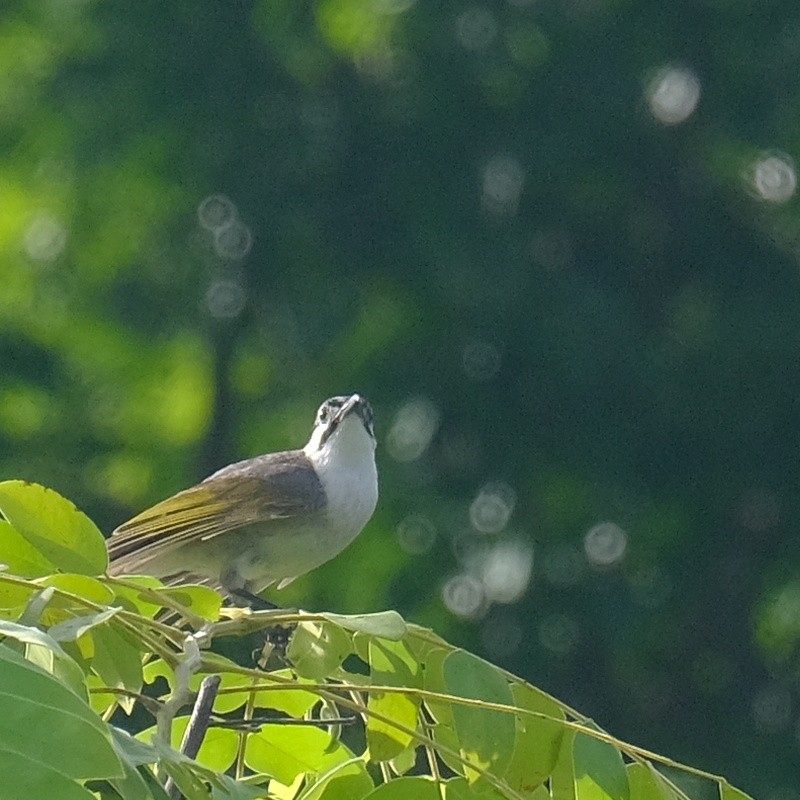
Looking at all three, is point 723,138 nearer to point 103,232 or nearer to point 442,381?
point 442,381

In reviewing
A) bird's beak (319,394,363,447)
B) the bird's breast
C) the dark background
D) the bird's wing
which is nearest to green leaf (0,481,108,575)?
the bird's wing

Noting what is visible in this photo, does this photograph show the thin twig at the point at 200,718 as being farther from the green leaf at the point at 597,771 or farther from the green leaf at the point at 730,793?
the green leaf at the point at 730,793

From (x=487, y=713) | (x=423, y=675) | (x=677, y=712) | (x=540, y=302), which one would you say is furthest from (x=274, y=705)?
(x=677, y=712)

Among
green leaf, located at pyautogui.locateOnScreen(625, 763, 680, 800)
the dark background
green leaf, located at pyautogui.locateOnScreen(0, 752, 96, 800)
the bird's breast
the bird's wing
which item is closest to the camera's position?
green leaf, located at pyautogui.locateOnScreen(0, 752, 96, 800)

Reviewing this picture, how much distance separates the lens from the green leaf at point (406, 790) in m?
1.33

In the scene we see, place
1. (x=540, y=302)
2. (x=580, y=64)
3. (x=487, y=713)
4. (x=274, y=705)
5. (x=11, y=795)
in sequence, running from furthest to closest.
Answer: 1. (x=580, y=64)
2. (x=540, y=302)
3. (x=274, y=705)
4. (x=487, y=713)
5. (x=11, y=795)

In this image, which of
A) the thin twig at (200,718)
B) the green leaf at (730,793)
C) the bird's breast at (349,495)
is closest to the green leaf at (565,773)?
the green leaf at (730,793)

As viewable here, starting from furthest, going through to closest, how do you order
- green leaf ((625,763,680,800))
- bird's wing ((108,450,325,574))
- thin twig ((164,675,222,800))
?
1. bird's wing ((108,450,325,574))
2. green leaf ((625,763,680,800))
3. thin twig ((164,675,222,800))

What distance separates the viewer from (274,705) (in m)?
1.76

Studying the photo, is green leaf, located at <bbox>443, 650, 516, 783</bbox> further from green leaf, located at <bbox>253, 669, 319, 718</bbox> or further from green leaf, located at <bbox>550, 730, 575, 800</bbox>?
green leaf, located at <bbox>253, 669, 319, 718</bbox>

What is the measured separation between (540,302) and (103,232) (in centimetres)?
313

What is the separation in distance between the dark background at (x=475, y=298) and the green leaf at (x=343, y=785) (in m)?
7.90

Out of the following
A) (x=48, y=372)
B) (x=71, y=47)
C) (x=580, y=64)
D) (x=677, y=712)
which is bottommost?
(x=677, y=712)

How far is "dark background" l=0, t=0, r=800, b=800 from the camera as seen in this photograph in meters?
9.90
